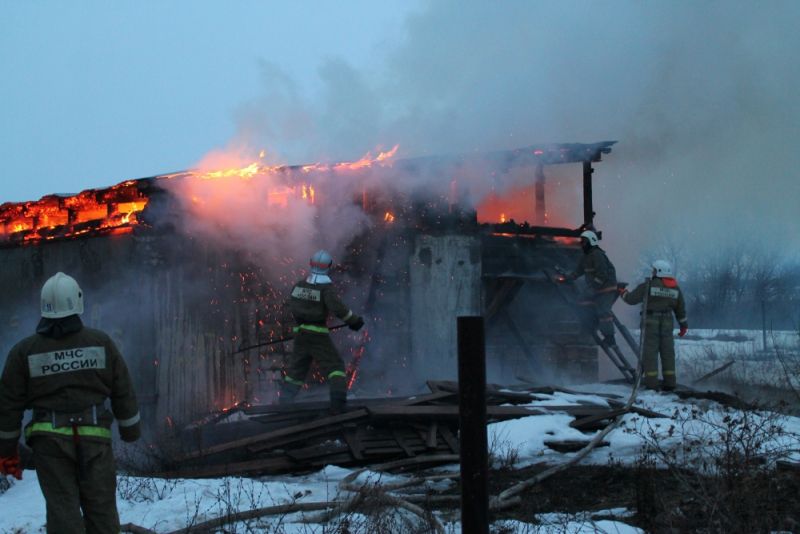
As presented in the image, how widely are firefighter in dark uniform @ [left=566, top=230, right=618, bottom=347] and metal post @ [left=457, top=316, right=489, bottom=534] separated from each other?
8.07 metres

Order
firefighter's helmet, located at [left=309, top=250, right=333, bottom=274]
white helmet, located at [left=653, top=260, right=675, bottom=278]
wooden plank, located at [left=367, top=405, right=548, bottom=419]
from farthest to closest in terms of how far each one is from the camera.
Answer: white helmet, located at [left=653, top=260, right=675, bottom=278], firefighter's helmet, located at [left=309, top=250, right=333, bottom=274], wooden plank, located at [left=367, top=405, right=548, bottom=419]

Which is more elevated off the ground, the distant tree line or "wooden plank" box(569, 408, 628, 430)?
"wooden plank" box(569, 408, 628, 430)

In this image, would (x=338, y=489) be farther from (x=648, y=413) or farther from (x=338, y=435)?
(x=648, y=413)

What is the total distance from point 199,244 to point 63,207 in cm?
282

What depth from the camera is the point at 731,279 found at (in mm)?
41250

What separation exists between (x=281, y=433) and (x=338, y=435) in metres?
0.61

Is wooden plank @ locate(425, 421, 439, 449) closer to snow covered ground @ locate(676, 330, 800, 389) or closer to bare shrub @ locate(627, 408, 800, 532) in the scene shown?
bare shrub @ locate(627, 408, 800, 532)

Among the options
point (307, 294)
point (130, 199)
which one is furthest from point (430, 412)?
point (130, 199)

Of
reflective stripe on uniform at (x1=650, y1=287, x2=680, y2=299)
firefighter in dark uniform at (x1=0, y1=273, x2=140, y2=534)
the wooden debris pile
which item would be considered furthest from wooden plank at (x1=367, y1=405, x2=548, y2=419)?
firefighter in dark uniform at (x1=0, y1=273, x2=140, y2=534)

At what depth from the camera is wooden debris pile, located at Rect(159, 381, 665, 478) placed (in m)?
6.89

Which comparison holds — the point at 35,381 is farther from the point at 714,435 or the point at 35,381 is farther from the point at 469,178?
the point at 469,178

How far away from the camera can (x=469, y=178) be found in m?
10.8

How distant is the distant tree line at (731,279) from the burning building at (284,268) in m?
27.0

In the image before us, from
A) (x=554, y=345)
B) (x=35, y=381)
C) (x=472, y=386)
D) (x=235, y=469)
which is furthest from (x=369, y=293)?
(x=472, y=386)
